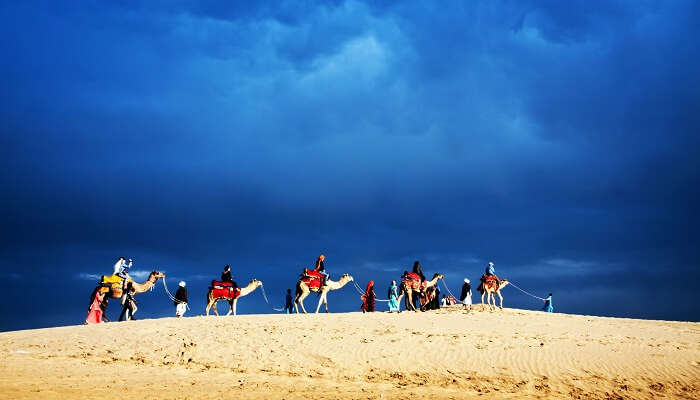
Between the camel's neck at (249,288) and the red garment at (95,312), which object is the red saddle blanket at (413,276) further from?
the red garment at (95,312)

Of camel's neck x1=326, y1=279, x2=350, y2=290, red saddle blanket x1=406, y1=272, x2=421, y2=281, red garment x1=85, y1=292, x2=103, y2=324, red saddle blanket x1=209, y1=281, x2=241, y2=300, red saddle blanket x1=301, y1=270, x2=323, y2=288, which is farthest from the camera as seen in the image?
red saddle blanket x1=406, y1=272, x2=421, y2=281

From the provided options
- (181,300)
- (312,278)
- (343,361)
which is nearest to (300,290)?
(312,278)

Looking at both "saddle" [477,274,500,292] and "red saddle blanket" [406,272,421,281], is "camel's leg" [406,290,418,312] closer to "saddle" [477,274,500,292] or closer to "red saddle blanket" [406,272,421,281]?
"red saddle blanket" [406,272,421,281]

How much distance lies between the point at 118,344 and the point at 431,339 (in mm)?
11391

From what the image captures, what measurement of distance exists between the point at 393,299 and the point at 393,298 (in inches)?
2.7

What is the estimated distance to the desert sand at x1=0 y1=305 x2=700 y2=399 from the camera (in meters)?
13.1

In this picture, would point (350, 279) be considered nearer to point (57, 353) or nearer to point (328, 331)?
point (328, 331)

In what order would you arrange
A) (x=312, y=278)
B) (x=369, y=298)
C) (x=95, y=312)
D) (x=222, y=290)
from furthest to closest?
(x=369, y=298)
(x=312, y=278)
(x=222, y=290)
(x=95, y=312)

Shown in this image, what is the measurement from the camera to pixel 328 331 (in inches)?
801

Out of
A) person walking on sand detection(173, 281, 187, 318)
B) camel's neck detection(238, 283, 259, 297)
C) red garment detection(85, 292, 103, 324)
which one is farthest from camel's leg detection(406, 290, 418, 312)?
red garment detection(85, 292, 103, 324)

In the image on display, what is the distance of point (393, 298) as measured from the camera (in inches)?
1200

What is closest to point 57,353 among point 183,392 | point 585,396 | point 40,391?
point 40,391

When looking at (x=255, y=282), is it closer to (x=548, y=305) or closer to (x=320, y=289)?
(x=320, y=289)

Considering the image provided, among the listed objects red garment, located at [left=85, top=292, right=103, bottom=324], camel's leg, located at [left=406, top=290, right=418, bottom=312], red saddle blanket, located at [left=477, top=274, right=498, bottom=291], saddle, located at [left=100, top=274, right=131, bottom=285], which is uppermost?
red saddle blanket, located at [left=477, top=274, right=498, bottom=291]
